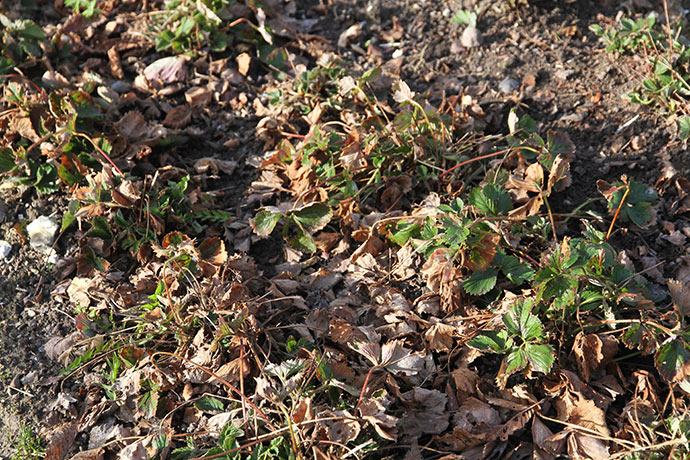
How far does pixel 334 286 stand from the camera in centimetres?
263

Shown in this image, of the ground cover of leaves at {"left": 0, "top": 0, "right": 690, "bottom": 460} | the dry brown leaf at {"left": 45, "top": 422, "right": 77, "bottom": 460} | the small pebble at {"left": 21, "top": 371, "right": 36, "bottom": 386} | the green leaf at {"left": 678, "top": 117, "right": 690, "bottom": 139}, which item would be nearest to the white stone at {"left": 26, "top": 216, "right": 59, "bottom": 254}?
the ground cover of leaves at {"left": 0, "top": 0, "right": 690, "bottom": 460}

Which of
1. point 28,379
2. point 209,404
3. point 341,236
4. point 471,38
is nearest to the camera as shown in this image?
point 209,404

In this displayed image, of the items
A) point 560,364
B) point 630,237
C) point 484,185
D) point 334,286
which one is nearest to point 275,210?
point 334,286

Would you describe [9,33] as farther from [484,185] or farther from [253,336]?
[484,185]

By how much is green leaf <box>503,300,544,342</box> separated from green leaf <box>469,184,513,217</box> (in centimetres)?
44

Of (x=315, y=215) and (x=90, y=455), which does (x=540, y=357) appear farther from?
(x=90, y=455)

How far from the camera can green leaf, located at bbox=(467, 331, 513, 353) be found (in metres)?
2.16

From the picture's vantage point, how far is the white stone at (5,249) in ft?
9.07

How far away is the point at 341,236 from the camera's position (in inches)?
108

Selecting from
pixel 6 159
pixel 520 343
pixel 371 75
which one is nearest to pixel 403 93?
pixel 371 75

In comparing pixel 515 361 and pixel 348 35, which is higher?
pixel 348 35

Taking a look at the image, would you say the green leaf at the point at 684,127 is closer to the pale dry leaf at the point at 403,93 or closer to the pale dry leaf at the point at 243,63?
the pale dry leaf at the point at 403,93

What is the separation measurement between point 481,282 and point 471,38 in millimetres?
1675

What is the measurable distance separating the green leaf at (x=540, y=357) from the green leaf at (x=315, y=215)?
0.96 m
